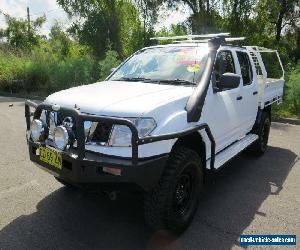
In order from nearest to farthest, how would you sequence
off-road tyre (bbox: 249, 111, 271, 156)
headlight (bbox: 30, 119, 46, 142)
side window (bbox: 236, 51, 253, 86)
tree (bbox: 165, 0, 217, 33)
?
headlight (bbox: 30, 119, 46, 142)
side window (bbox: 236, 51, 253, 86)
off-road tyre (bbox: 249, 111, 271, 156)
tree (bbox: 165, 0, 217, 33)

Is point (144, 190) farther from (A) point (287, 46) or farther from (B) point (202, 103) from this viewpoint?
(A) point (287, 46)

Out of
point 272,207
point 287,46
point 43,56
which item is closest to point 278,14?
point 287,46

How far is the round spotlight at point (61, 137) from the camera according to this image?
3277mm

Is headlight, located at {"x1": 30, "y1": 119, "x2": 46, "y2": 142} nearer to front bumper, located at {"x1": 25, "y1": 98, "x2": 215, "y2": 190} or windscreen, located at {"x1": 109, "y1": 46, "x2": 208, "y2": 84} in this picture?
front bumper, located at {"x1": 25, "y1": 98, "x2": 215, "y2": 190}

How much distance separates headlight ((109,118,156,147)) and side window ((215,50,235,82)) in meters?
1.46

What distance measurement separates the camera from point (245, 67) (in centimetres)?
550

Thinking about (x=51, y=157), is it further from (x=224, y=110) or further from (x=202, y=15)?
(x=202, y=15)

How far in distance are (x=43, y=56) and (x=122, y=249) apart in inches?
612

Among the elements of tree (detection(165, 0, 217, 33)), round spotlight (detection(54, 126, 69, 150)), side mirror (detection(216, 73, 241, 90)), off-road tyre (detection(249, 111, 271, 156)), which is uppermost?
tree (detection(165, 0, 217, 33))

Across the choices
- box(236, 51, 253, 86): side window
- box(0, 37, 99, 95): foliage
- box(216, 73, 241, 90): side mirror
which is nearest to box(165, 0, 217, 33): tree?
box(0, 37, 99, 95): foliage

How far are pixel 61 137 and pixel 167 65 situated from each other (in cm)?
175

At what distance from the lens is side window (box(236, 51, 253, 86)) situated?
5.36 meters

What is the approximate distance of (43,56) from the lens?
1753 cm

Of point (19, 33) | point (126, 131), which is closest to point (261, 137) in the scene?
point (126, 131)
